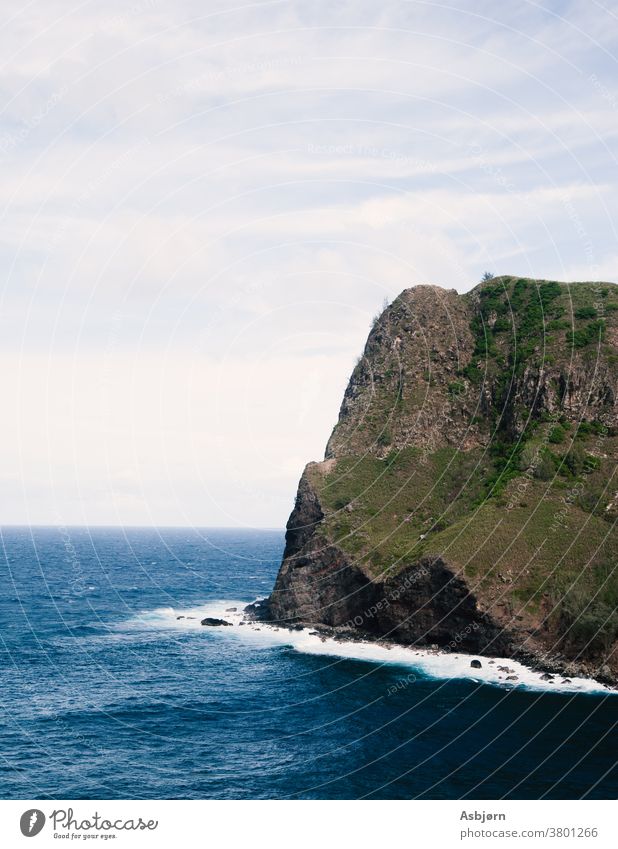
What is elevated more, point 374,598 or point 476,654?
point 374,598

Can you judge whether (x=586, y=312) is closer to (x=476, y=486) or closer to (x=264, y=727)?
(x=476, y=486)

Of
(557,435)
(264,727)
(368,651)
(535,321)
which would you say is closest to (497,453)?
(557,435)

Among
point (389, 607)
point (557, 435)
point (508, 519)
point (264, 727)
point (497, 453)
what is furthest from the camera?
point (497, 453)

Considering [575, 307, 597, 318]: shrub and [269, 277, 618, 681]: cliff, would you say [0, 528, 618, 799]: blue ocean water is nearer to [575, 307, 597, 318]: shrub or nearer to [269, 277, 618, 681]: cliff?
[269, 277, 618, 681]: cliff

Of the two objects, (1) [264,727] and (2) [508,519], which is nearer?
(1) [264,727]

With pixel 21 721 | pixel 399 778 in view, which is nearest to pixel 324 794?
pixel 399 778

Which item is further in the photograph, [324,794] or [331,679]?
[331,679]

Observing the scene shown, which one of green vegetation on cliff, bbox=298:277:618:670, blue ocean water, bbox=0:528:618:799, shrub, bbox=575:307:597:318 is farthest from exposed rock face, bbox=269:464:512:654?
shrub, bbox=575:307:597:318

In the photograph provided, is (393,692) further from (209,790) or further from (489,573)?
(209,790)
